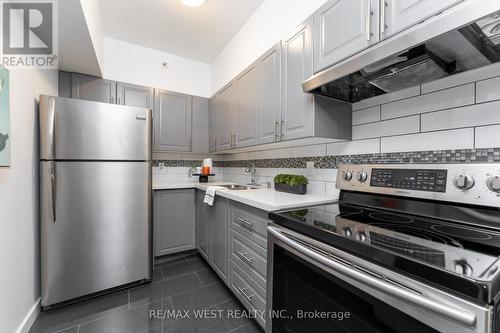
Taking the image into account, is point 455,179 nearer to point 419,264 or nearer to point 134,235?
point 419,264

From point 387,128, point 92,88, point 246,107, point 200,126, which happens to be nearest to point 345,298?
point 387,128

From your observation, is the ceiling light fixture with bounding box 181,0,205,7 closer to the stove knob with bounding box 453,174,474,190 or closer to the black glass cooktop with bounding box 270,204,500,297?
the black glass cooktop with bounding box 270,204,500,297

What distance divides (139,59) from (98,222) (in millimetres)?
2148

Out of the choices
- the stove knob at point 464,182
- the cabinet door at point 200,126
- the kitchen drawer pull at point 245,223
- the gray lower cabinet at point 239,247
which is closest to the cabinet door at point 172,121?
the cabinet door at point 200,126

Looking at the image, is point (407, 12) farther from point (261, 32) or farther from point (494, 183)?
point (261, 32)

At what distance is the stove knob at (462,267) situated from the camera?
49cm

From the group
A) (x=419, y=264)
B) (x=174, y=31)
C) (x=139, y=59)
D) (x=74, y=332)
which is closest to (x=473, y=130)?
(x=419, y=264)

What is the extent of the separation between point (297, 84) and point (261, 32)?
1.08 metres

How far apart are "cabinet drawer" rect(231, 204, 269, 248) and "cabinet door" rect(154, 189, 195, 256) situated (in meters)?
1.04

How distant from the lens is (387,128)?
1.29 meters

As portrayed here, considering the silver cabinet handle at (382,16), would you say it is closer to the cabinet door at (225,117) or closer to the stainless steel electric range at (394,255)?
the stainless steel electric range at (394,255)

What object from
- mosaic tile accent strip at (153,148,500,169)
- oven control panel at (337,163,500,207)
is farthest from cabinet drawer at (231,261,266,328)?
mosaic tile accent strip at (153,148,500,169)

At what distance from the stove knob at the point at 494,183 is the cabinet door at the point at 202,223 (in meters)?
1.93

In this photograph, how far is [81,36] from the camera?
168 centimetres
